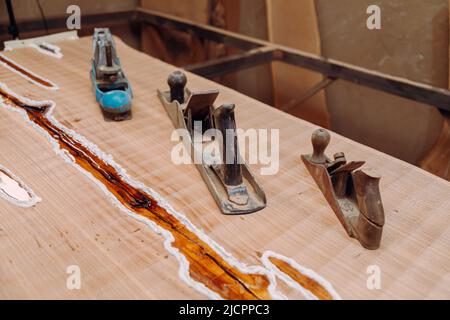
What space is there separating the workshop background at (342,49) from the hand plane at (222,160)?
1048 millimetres

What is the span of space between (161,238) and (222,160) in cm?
23

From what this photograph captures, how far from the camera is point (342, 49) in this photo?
6.77ft

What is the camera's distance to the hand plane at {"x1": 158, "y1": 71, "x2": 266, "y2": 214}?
0.92m

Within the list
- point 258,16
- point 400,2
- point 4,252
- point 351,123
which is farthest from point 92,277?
point 258,16

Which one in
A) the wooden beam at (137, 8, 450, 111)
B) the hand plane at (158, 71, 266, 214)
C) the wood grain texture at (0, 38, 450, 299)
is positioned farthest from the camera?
the wooden beam at (137, 8, 450, 111)

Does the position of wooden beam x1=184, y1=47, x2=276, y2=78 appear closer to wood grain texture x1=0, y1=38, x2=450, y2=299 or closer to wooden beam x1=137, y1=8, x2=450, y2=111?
wooden beam x1=137, y1=8, x2=450, y2=111

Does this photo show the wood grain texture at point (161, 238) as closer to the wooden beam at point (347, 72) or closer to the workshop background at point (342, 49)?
the wooden beam at point (347, 72)

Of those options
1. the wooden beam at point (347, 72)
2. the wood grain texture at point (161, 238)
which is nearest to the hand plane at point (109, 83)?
→ the wood grain texture at point (161, 238)

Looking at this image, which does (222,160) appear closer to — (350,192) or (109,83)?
(350,192)

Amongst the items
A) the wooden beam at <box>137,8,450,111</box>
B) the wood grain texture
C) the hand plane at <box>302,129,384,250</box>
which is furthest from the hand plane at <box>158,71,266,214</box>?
the wooden beam at <box>137,8,450,111</box>

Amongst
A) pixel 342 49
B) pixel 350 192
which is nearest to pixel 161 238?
pixel 350 192

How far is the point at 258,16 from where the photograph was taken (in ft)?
8.11

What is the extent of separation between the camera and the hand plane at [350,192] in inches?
31.0

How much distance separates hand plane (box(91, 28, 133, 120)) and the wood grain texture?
0.05 metres
